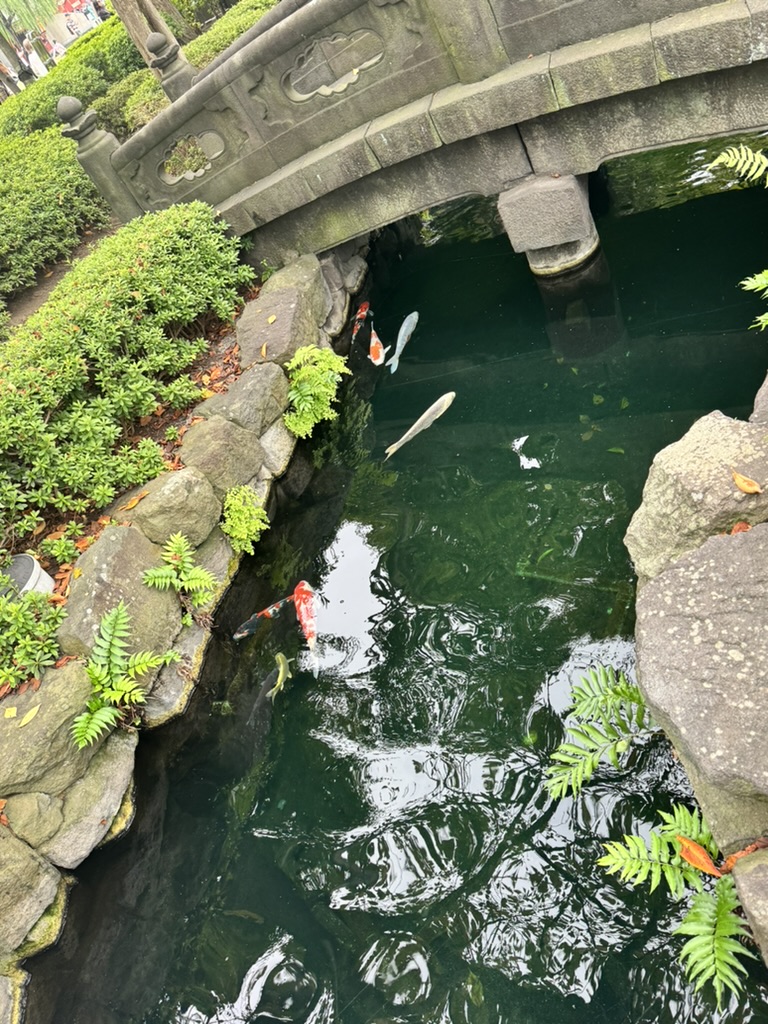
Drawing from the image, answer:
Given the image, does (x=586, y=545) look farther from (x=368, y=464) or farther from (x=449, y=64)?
(x=449, y=64)

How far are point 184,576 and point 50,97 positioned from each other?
14.4m

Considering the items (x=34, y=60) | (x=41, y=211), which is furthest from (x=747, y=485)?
→ (x=34, y=60)

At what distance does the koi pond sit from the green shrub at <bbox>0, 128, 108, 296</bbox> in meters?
5.46

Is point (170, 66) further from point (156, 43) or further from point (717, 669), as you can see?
point (717, 669)

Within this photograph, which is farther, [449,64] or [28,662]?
[449,64]

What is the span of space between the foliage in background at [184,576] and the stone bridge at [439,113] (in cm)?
412

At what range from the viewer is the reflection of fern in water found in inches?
126

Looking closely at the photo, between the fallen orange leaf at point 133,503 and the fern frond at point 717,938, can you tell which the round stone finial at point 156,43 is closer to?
the fallen orange leaf at point 133,503

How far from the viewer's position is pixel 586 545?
18.5 ft

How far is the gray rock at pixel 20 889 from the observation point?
450 cm

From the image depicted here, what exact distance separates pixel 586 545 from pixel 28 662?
3.84m

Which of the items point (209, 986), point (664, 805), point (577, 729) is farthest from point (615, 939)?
point (209, 986)

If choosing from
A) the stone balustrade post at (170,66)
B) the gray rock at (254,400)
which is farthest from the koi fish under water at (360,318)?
the stone balustrade post at (170,66)

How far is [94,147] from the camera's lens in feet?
28.7
